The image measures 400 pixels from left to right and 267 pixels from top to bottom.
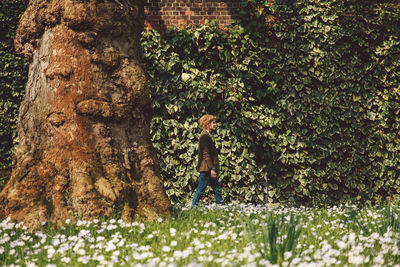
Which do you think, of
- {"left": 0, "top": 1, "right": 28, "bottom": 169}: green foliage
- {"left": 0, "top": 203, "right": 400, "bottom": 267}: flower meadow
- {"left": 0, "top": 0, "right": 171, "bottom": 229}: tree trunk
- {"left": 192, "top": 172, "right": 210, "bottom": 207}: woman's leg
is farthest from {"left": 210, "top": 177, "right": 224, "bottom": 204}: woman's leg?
{"left": 0, "top": 1, "right": 28, "bottom": 169}: green foliage

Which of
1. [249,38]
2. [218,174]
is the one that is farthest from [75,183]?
[249,38]

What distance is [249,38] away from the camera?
6.10m

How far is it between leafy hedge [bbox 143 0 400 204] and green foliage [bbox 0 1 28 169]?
8.36ft

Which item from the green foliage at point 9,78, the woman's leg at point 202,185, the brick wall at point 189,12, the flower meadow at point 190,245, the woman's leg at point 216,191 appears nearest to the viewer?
the flower meadow at point 190,245

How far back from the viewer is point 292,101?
239 inches

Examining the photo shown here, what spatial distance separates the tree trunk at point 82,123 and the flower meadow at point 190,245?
0.78ft

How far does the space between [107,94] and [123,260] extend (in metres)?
1.78

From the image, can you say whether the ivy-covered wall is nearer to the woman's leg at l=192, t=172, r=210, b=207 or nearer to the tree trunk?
the woman's leg at l=192, t=172, r=210, b=207

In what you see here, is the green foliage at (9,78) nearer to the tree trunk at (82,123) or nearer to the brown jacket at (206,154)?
the tree trunk at (82,123)

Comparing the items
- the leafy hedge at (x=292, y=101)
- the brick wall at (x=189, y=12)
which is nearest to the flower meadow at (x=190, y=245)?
the leafy hedge at (x=292, y=101)

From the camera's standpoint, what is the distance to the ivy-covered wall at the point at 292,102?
6.00 m

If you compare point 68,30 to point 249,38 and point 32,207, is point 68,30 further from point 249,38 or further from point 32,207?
point 249,38

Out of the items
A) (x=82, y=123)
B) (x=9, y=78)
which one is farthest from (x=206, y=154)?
(x=9, y=78)

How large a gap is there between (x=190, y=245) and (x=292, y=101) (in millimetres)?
4152
